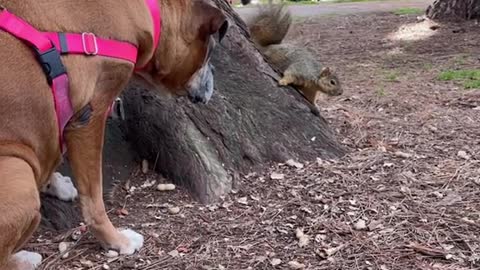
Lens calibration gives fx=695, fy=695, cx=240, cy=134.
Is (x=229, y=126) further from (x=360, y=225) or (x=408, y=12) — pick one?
(x=408, y=12)

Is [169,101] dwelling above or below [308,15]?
above

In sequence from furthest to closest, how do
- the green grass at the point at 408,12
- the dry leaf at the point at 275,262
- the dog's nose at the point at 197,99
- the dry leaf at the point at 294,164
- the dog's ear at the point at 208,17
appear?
the green grass at the point at 408,12 < the dry leaf at the point at 294,164 < the dog's nose at the point at 197,99 < the dog's ear at the point at 208,17 < the dry leaf at the point at 275,262

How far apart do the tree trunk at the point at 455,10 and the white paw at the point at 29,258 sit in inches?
339

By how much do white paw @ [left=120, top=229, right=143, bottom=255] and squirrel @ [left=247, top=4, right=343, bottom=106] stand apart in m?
2.13

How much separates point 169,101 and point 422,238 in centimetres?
162

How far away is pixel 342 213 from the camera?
3707 mm

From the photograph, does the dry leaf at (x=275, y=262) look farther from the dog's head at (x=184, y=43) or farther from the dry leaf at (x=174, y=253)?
the dog's head at (x=184, y=43)

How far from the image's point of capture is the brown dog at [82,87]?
2521 mm

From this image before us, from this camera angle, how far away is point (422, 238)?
3443 millimetres

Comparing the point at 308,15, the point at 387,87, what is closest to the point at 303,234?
the point at 387,87

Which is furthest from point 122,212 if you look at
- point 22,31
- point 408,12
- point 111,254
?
point 408,12

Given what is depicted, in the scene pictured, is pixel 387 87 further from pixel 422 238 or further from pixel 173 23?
pixel 173 23

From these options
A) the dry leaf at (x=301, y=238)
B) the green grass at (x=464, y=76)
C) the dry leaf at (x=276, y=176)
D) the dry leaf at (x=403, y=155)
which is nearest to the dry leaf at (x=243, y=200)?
the dry leaf at (x=276, y=176)

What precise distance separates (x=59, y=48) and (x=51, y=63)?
8 centimetres
